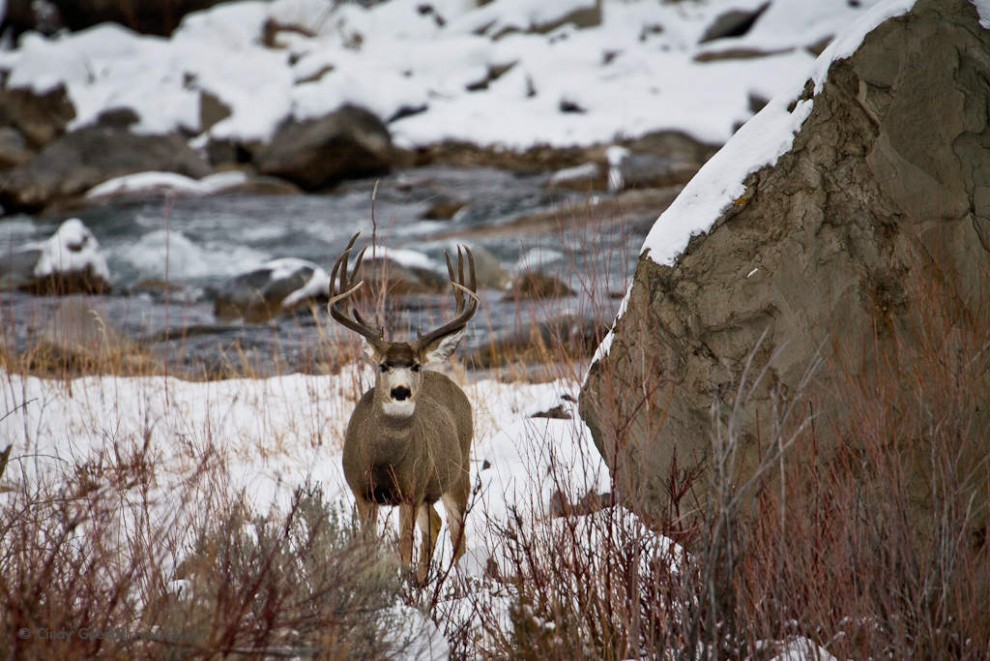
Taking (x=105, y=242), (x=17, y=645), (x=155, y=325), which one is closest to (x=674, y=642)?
(x=17, y=645)

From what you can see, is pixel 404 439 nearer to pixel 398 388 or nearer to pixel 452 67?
pixel 398 388

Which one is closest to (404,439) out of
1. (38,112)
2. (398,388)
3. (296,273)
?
(398,388)

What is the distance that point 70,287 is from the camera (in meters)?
11.1

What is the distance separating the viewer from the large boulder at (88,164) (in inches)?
660

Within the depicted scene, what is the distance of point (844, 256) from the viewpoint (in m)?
3.74

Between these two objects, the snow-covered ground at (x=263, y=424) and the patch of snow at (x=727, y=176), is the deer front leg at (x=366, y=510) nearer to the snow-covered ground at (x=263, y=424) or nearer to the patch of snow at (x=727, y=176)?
the snow-covered ground at (x=263, y=424)

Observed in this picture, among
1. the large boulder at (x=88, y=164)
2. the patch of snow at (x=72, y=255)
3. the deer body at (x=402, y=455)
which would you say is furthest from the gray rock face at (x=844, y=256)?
the large boulder at (x=88, y=164)

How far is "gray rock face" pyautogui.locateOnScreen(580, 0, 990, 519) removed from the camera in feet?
11.6

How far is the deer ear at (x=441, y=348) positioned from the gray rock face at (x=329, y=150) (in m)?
13.7

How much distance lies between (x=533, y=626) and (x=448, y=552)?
170 centimetres

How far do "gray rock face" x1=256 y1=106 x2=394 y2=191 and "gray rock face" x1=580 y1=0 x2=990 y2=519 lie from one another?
47.6ft

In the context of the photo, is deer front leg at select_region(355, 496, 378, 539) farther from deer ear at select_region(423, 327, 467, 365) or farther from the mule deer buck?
deer ear at select_region(423, 327, 467, 365)

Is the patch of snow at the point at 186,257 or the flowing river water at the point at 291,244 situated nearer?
the flowing river water at the point at 291,244

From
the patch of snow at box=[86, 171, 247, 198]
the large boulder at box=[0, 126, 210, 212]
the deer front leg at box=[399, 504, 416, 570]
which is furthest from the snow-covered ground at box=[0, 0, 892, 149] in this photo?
the deer front leg at box=[399, 504, 416, 570]
